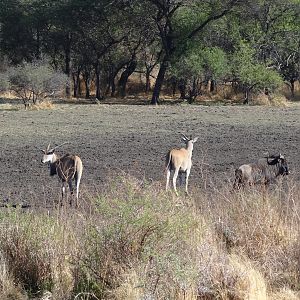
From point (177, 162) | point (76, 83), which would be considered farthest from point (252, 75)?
point (177, 162)

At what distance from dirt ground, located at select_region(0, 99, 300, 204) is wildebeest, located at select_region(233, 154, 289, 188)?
466 mm

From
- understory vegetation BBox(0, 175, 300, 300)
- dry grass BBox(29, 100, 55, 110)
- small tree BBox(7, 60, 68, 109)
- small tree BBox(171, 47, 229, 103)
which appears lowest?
dry grass BBox(29, 100, 55, 110)

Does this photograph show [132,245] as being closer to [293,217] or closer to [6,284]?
[6,284]

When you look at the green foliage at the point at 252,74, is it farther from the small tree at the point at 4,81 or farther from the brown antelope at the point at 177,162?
the brown antelope at the point at 177,162

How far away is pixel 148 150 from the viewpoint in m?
20.9

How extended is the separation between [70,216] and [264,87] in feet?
148


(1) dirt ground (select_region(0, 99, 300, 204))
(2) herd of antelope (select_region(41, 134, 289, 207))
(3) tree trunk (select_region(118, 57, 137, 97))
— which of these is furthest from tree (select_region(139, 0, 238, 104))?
(2) herd of antelope (select_region(41, 134, 289, 207))

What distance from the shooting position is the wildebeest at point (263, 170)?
43.7ft

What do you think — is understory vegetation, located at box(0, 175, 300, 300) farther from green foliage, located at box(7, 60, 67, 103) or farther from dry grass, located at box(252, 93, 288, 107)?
dry grass, located at box(252, 93, 288, 107)

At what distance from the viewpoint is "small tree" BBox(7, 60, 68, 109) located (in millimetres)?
43688

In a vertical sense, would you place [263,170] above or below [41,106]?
above

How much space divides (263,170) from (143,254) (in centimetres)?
796

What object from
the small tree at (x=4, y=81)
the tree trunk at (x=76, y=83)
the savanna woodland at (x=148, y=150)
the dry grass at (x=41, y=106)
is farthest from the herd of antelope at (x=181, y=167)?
the tree trunk at (x=76, y=83)

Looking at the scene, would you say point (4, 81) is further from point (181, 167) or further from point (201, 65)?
point (181, 167)
